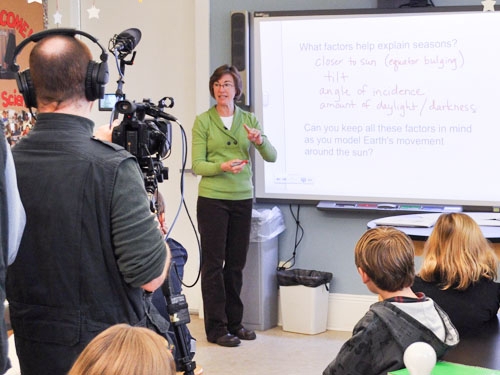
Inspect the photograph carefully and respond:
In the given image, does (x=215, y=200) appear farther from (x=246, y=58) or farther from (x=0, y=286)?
(x=0, y=286)

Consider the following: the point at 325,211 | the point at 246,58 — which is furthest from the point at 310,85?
the point at 325,211

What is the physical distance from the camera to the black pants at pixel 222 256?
179 inches

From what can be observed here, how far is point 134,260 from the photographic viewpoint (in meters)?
1.78

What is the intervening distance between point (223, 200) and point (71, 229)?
9.03ft

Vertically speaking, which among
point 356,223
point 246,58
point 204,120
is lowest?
point 356,223

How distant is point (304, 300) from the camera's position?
4812 millimetres

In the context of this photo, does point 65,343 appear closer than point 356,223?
Yes

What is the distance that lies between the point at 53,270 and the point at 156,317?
0.32m

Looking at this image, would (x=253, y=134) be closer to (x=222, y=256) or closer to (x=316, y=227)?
(x=222, y=256)

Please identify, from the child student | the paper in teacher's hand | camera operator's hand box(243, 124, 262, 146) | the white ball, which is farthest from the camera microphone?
camera operator's hand box(243, 124, 262, 146)

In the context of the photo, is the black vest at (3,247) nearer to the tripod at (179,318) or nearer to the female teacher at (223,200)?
the tripod at (179,318)

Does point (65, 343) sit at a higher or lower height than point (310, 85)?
lower

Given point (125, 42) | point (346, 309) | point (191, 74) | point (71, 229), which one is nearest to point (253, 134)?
point (191, 74)

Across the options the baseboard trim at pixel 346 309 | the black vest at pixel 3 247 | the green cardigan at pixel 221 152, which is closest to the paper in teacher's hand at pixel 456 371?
the black vest at pixel 3 247
